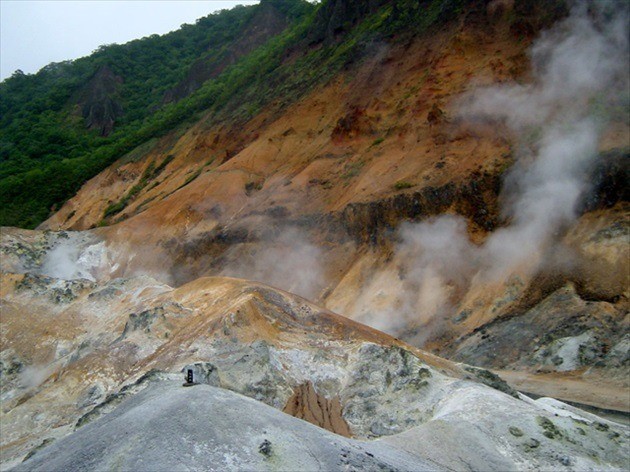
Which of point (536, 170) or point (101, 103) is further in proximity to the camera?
point (101, 103)

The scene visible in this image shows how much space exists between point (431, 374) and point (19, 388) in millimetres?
12443

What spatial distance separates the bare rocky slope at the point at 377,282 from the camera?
7.99 meters

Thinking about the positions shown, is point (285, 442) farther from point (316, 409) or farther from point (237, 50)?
point (237, 50)

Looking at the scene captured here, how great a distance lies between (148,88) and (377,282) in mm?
59002

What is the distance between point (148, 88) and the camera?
240 feet

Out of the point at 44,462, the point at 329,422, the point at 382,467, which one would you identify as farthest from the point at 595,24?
the point at 44,462

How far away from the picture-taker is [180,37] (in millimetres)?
84750

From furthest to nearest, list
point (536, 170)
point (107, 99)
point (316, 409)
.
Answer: point (107, 99) < point (536, 170) < point (316, 409)

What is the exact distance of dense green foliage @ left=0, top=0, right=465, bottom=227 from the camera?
35.8 m

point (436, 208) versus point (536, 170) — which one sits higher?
point (536, 170)

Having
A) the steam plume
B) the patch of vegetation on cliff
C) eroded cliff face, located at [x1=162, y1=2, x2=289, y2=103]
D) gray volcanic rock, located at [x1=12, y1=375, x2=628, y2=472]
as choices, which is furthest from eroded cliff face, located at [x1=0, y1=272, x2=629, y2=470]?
eroded cliff face, located at [x1=162, y1=2, x2=289, y2=103]

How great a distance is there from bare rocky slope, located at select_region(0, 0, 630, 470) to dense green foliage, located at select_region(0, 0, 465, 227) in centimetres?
179

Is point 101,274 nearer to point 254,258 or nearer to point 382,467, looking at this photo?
point 254,258

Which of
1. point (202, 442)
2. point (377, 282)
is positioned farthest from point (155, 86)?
point (202, 442)
